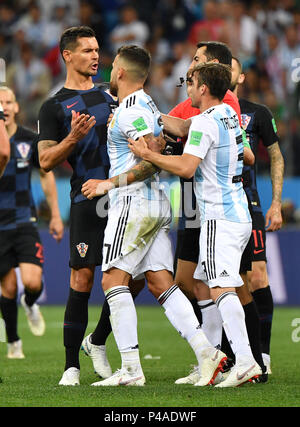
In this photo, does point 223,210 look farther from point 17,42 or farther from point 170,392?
point 17,42

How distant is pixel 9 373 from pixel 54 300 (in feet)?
22.3

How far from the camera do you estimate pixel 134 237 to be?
20.0ft

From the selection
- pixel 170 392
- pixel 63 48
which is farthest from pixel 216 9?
pixel 170 392

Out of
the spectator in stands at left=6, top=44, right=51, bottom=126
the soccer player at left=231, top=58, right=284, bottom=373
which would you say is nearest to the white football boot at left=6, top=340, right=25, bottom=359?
the soccer player at left=231, top=58, right=284, bottom=373

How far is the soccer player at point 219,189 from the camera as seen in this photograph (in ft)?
19.5

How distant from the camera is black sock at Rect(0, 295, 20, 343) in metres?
8.95

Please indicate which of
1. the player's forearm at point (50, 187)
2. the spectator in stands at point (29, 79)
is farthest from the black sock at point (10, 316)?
the spectator in stands at point (29, 79)

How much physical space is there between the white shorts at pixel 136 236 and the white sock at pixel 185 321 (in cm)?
24

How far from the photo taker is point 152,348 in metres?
9.44

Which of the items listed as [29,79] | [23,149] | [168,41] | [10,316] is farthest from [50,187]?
[168,41]

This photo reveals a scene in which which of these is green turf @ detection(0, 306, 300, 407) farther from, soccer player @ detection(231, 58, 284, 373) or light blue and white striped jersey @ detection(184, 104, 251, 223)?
light blue and white striped jersey @ detection(184, 104, 251, 223)

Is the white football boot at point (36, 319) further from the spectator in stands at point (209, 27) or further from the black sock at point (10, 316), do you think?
the spectator in stands at point (209, 27)

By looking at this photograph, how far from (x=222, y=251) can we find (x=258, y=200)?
164 centimetres
